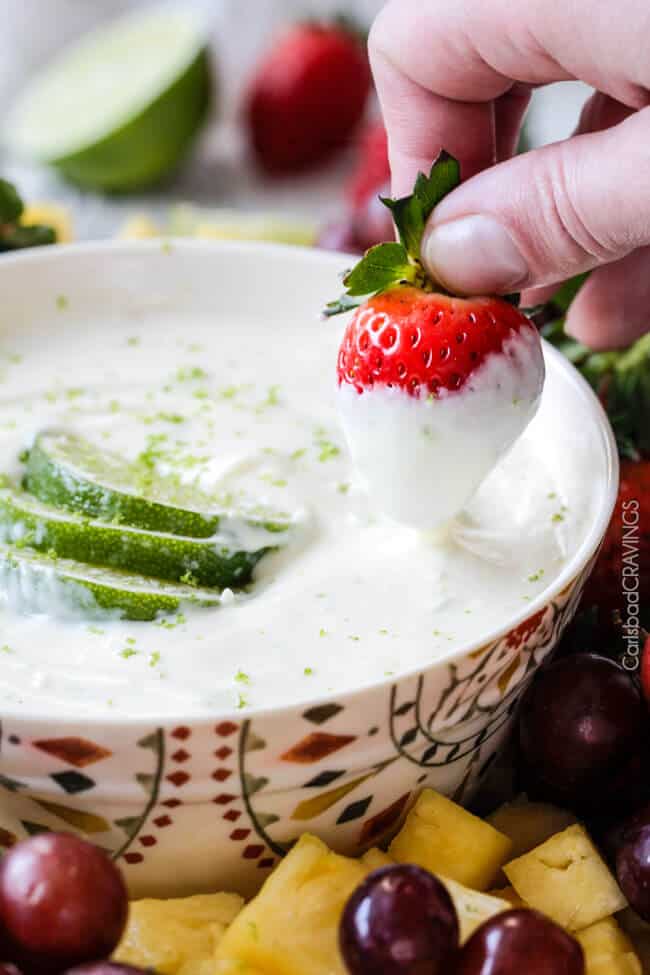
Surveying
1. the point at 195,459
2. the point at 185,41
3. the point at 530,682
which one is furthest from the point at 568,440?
the point at 185,41

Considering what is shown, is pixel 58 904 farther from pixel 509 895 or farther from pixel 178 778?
pixel 509 895

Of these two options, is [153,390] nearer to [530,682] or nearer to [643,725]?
[530,682]

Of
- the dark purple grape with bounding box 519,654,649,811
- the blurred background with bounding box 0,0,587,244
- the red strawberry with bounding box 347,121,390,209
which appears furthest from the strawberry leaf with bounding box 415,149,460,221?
the blurred background with bounding box 0,0,587,244

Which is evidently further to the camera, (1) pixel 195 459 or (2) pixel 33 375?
(2) pixel 33 375

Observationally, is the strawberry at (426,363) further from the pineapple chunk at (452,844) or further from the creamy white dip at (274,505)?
the pineapple chunk at (452,844)

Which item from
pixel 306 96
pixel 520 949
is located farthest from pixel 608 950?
pixel 306 96

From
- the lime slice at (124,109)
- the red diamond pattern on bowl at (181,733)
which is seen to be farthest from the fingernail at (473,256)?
the lime slice at (124,109)

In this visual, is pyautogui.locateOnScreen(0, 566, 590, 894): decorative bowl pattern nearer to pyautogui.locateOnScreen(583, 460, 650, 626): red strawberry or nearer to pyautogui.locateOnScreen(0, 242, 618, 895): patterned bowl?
pyautogui.locateOnScreen(0, 242, 618, 895): patterned bowl
